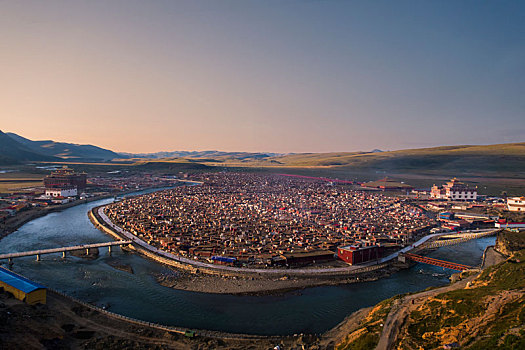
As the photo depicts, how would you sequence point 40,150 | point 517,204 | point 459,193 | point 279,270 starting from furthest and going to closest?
point 40,150
point 459,193
point 517,204
point 279,270

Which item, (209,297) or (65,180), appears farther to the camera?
(65,180)

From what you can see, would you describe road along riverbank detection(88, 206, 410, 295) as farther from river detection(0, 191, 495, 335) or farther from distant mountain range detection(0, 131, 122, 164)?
distant mountain range detection(0, 131, 122, 164)

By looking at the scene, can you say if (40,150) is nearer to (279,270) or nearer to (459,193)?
(459,193)

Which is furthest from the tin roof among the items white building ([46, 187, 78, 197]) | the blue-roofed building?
white building ([46, 187, 78, 197])

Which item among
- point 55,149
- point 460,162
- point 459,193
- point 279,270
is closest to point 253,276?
point 279,270

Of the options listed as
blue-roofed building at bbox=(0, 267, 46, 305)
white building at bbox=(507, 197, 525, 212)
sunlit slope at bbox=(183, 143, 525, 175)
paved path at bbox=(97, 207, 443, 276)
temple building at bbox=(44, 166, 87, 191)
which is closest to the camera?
blue-roofed building at bbox=(0, 267, 46, 305)

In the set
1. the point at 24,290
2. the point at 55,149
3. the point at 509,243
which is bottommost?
the point at 509,243

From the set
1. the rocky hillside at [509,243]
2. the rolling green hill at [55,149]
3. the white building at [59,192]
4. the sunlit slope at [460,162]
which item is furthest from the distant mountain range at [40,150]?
the rocky hillside at [509,243]
